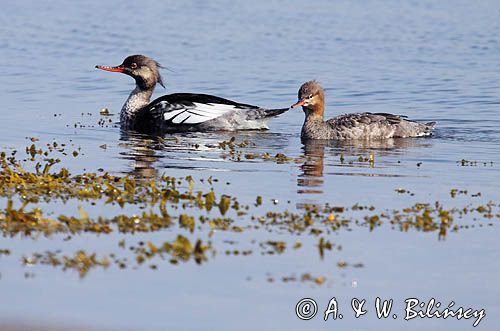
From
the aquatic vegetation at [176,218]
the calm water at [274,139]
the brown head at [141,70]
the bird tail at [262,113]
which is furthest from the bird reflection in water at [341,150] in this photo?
the brown head at [141,70]

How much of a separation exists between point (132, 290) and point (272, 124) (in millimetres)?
9735

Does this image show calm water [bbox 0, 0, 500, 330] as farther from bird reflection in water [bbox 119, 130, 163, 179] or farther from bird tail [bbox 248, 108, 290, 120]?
bird tail [bbox 248, 108, 290, 120]

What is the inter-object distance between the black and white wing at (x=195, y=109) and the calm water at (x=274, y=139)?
→ 65 cm

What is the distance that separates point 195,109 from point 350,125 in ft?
8.32

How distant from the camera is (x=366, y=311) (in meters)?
7.16

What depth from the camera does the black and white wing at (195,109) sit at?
53.4 feet

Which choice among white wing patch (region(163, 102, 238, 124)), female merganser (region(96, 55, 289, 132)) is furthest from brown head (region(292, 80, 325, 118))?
white wing patch (region(163, 102, 238, 124))

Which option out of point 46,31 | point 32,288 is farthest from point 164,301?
point 46,31

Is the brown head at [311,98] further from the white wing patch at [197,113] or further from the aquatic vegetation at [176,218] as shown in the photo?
the aquatic vegetation at [176,218]

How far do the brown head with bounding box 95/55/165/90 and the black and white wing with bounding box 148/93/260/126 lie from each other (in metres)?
1.09

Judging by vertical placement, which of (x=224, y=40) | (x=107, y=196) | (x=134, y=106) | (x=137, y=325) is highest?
(x=224, y=40)

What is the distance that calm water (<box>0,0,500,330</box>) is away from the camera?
7.23 metres

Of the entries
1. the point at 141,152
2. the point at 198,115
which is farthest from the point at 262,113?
the point at 141,152

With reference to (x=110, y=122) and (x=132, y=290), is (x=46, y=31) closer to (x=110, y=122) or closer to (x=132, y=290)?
(x=110, y=122)
